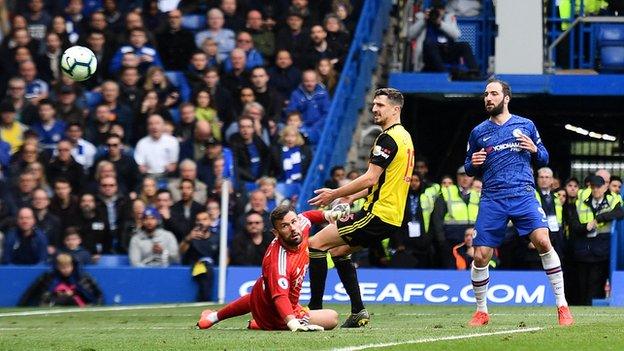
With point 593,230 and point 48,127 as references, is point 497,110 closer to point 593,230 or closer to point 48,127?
point 593,230

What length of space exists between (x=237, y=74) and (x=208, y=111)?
0.83m

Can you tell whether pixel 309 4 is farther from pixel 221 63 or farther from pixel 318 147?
pixel 318 147

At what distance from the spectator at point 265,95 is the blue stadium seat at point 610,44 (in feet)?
17.0

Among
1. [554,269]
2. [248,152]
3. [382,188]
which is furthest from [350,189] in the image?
[248,152]

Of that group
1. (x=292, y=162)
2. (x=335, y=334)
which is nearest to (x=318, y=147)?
(x=292, y=162)

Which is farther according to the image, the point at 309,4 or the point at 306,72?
the point at 309,4

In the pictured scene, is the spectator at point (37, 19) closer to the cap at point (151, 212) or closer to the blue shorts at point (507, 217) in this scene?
the cap at point (151, 212)

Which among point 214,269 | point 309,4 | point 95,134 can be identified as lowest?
point 214,269

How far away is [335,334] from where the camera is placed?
11.1 m

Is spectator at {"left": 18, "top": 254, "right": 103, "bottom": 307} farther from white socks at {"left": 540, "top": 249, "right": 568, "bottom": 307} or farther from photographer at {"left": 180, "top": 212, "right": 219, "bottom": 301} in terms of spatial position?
white socks at {"left": 540, "top": 249, "right": 568, "bottom": 307}

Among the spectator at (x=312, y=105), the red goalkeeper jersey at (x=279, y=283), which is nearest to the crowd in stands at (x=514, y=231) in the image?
the spectator at (x=312, y=105)

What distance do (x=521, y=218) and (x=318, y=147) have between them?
8091mm

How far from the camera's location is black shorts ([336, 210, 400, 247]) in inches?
474

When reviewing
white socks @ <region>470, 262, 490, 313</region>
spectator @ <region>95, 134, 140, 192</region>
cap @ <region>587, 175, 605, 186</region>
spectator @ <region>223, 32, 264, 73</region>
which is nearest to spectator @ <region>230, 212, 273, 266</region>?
spectator @ <region>95, 134, 140, 192</region>
